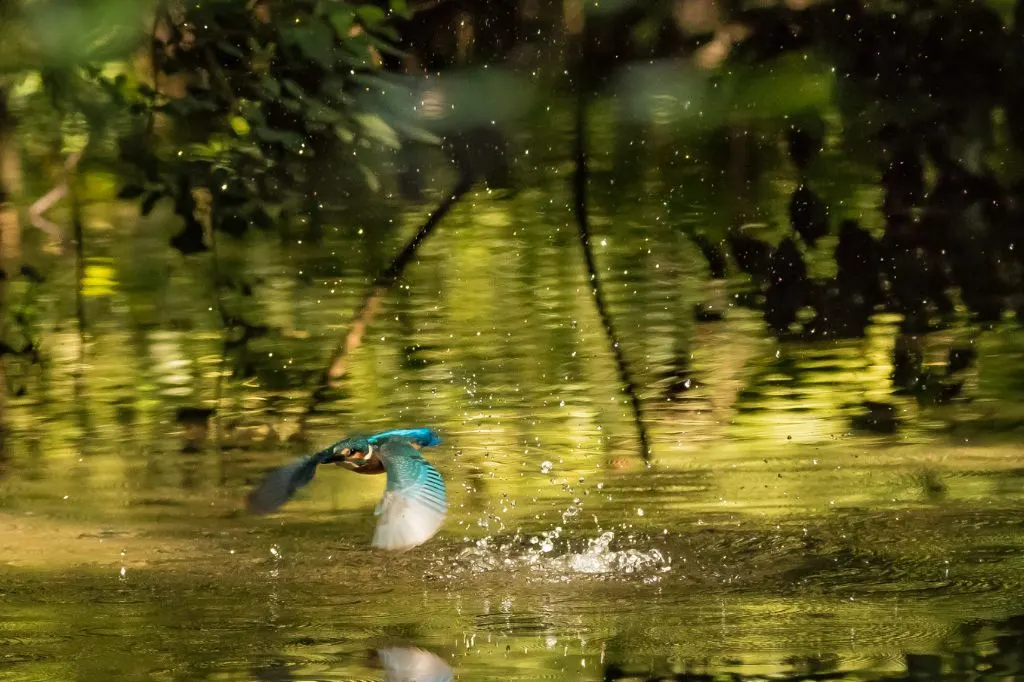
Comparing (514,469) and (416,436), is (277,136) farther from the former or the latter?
(416,436)

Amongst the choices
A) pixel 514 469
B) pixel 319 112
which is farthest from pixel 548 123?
pixel 514 469

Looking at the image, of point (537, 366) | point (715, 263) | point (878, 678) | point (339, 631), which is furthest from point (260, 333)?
point (878, 678)

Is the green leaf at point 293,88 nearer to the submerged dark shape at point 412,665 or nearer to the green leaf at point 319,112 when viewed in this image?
the green leaf at point 319,112

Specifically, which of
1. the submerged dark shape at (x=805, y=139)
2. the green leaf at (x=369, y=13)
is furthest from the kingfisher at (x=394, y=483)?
the submerged dark shape at (x=805, y=139)

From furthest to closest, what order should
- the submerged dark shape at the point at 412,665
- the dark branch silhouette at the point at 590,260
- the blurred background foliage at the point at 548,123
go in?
the dark branch silhouette at the point at 590,260
the blurred background foliage at the point at 548,123
the submerged dark shape at the point at 412,665

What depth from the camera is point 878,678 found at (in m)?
2.74

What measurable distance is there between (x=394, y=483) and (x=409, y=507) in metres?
0.06

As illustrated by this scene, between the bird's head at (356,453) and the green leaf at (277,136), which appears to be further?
the green leaf at (277,136)

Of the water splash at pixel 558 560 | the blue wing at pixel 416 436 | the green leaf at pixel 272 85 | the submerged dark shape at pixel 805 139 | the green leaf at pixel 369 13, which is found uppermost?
the submerged dark shape at pixel 805 139

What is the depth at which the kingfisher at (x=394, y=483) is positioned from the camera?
312 cm

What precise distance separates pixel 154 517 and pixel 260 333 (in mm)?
1792

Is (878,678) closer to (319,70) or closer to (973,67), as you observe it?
(319,70)

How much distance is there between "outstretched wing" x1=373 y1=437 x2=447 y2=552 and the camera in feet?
10.2

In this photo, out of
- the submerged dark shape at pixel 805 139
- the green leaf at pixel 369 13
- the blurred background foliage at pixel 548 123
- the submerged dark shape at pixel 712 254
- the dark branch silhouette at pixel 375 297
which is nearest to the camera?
the green leaf at pixel 369 13
